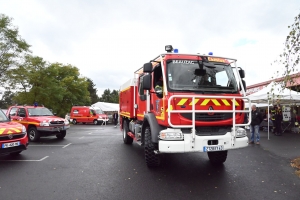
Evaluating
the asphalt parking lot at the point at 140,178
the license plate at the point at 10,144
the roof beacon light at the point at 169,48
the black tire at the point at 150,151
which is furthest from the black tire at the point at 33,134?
the roof beacon light at the point at 169,48

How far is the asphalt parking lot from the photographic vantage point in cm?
434

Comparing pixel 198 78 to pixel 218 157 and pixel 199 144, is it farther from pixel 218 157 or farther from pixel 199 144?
pixel 218 157

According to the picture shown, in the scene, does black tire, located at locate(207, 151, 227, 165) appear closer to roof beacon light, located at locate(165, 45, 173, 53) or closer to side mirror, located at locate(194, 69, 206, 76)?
side mirror, located at locate(194, 69, 206, 76)

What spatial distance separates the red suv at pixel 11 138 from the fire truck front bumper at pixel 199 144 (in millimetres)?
4668

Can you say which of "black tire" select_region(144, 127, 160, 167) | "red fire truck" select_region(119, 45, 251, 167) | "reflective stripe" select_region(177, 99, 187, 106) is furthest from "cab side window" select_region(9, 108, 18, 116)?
"reflective stripe" select_region(177, 99, 187, 106)

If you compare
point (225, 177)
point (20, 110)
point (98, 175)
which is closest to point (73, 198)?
point (98, 175)

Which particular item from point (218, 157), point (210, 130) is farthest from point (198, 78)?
point (218, 157)

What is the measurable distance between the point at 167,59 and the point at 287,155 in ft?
18.9

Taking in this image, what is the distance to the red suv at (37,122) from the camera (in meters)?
10.9

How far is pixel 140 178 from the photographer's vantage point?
528 cm

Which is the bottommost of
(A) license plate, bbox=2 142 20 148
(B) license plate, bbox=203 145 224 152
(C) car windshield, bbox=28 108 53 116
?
(A) license plate, bbox=2 142 20 148

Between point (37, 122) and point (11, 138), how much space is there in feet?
13.5

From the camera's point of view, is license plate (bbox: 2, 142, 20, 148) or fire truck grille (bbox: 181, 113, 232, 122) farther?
license plate (bbox: 2, 142, 20, 148)

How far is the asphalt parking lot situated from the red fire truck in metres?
0.66
